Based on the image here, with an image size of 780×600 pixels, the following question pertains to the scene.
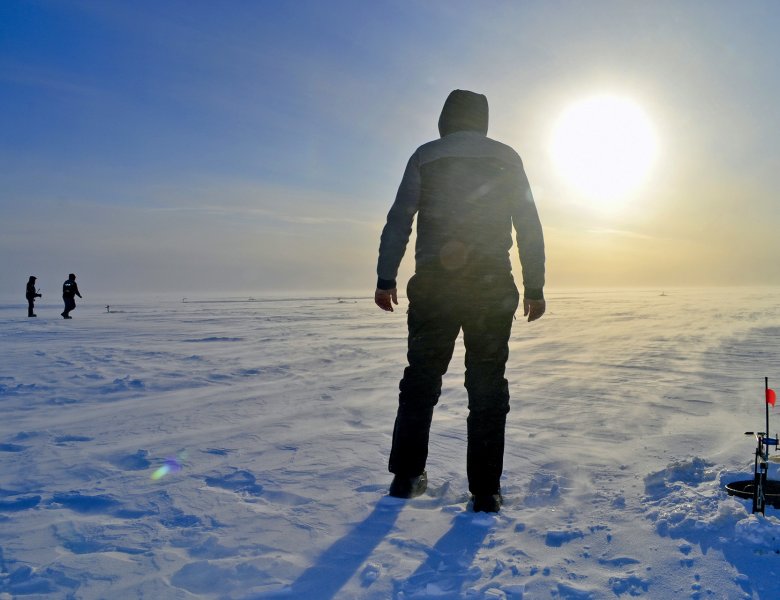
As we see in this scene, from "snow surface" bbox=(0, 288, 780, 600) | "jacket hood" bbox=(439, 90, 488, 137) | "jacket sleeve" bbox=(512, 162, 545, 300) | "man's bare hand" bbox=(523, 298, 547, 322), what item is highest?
"jacket hood" bbox=(439, 90, 488, 137)

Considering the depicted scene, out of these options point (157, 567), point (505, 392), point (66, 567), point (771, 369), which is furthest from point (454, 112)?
point (771, 369)

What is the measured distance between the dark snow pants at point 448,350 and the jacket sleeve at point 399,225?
0.18m

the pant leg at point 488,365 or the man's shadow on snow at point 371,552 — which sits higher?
the pant leg at point 488,365

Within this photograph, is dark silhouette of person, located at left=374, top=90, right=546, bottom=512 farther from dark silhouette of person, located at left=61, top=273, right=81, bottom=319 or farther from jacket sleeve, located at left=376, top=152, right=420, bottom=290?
dark silhouette of person, located at left=61, top=273, right=81, bottom=319

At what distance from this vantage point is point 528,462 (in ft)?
8.93

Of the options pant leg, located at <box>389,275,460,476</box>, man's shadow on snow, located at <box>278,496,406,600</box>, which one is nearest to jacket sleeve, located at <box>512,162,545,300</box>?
pant leg, located at <box>389,275,460,476</box>

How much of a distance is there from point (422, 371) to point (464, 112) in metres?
1.33

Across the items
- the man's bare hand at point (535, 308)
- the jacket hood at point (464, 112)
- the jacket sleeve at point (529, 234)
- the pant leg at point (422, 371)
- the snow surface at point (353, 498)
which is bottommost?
the snow surface at point (353, 498)

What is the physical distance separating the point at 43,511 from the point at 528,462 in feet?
7.74

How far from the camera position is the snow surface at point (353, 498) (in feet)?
4.94

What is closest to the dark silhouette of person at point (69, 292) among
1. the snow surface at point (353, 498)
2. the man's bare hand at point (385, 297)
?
the snow surface at point (353, 498)

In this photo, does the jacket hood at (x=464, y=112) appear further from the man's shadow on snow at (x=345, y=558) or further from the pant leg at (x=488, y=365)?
the man's shadow on snow at (x=345, y=558)

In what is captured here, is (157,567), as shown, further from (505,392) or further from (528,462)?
(528,462)

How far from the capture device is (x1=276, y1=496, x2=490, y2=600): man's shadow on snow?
4.81 ft
